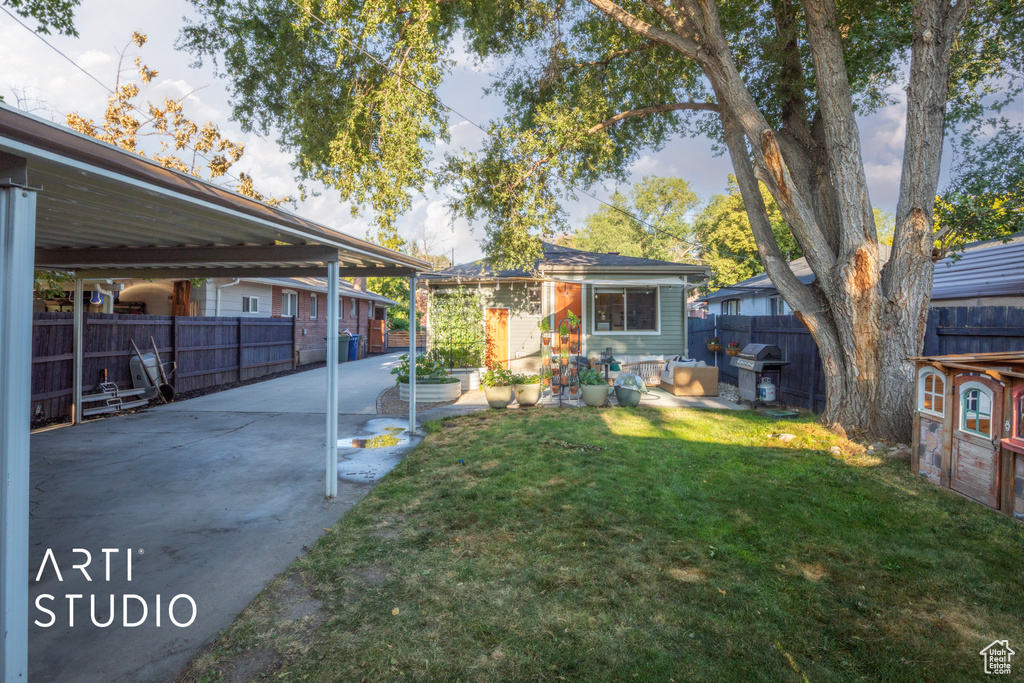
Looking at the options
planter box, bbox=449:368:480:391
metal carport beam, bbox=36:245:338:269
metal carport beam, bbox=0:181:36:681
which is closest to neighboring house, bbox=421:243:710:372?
planter box, bbox=449:368:480:391

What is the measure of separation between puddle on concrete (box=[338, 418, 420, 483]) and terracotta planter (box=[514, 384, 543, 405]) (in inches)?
82.4

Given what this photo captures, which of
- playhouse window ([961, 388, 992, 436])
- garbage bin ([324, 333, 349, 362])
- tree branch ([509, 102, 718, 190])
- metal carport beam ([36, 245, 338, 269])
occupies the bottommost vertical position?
playhouse window ([961, 388, 992, 436])

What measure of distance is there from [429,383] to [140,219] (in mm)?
6462

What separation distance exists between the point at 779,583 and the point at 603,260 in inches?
443

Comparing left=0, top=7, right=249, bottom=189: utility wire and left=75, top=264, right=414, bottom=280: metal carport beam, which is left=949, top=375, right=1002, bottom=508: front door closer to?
left=75, top=264, right=414, bottom=280: metal carport beam

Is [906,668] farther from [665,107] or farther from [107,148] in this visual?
[665,107]

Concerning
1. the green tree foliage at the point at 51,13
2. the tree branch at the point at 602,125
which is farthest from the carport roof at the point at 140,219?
the green tree foliage at the point at 51,13

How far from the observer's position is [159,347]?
1012cm

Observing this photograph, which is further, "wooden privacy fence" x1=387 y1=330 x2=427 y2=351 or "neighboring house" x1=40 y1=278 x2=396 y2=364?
"wooden privacy fence" x1=387 y1=330 x2=427 y2=351

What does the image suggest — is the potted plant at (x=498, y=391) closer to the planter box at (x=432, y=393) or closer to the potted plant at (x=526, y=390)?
the potted plant at (x=526, y=390)

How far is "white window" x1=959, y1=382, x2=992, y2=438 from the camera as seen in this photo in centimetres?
438

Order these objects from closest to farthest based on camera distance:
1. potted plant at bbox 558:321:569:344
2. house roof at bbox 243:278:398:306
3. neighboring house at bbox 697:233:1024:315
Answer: neighboring house at bbox 697:233:1024:315 → potted plant at bbox 558:321:569:344 → house roof at bbox 243:278:398:306

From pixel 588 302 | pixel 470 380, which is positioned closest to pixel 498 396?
pixel 470 380

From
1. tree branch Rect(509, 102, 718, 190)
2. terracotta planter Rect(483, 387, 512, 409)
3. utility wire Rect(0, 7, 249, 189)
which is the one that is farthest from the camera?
tree branch Rect(509, 102, 718, 190)
